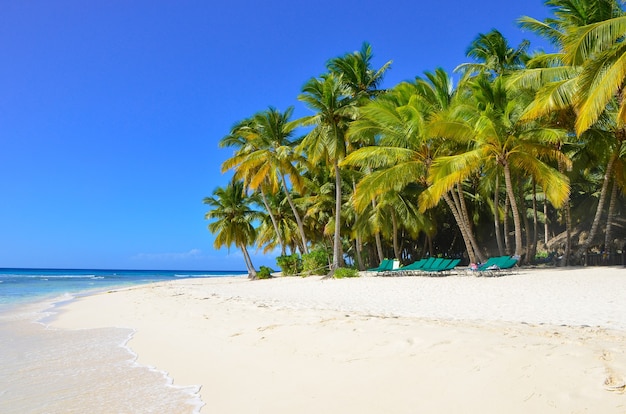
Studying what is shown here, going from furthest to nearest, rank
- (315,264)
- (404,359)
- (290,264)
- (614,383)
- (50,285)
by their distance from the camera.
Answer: (50,285) < (290,264) < (315,264) < (404,359) < (614,383)

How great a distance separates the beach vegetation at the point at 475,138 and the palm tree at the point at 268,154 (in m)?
0.07

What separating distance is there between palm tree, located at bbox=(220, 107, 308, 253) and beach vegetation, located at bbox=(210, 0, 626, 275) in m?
0.07

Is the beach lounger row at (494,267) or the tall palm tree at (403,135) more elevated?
the tall palm tree at (403,135)

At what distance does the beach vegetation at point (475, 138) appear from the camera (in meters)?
14.3

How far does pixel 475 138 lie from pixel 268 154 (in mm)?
10467

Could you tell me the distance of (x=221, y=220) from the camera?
97.2 feet

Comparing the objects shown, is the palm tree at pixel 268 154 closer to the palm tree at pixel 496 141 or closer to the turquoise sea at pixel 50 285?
the palm tree at pixel 496 141

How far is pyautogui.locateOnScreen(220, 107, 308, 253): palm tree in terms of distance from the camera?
22484 millimetres

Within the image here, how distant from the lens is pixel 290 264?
80.6 ft

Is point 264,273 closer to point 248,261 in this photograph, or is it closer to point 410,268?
point 248,261

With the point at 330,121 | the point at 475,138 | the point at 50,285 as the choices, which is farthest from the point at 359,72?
the point at 50,285

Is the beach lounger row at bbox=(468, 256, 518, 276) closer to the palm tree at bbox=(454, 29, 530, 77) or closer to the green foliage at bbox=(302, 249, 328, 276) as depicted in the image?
the green foliage at bbox=(302, 249, 328, 276)

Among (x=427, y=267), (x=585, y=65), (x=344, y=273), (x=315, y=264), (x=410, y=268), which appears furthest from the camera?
(x=315, y=264)

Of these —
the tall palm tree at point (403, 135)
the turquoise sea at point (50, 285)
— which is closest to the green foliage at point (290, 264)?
the tall palm tree at point (403, 135)
